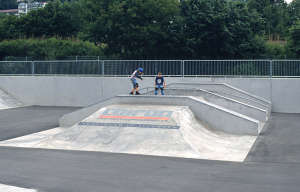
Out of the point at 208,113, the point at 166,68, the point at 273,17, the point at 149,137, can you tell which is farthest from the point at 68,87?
the point at 273,17

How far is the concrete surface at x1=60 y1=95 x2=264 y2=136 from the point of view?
16603mm

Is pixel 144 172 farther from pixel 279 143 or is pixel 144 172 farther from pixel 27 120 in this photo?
pixel 27 120

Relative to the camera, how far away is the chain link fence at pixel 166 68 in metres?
23.8

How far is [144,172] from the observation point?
10.8 m

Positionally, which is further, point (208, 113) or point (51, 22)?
point (51, 22)

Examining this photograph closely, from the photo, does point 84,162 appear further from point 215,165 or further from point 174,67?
point 174,67

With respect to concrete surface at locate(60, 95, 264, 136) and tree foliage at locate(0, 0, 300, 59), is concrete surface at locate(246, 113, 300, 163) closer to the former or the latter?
concrete surface at locate(60, 95, 264, 136)

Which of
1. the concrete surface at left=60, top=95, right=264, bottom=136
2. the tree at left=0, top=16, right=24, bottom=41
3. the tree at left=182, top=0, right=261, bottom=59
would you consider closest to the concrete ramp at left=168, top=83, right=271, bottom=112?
the concrete surface at left=60, top=95, right=264, bottom=136

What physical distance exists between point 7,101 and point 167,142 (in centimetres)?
1869

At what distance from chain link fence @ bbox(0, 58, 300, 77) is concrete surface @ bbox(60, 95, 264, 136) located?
5.96 metres

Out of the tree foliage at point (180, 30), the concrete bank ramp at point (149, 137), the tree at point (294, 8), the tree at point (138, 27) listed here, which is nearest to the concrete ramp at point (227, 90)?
the concrete bank ramp at point (149, 137)

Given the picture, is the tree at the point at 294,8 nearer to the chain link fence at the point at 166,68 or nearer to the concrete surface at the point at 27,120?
the chain link fence at the point at 166,68

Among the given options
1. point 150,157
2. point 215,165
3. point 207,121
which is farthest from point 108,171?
point 207,121

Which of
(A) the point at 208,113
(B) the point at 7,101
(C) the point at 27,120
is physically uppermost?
(A) the point at 208,113
